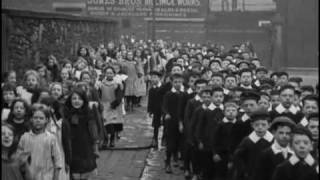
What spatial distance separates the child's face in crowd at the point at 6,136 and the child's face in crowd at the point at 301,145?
270 cm

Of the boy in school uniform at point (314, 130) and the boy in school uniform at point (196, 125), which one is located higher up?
the boy in school uniform at point (314, 130)

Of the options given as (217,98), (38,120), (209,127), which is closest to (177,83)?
(217,98)

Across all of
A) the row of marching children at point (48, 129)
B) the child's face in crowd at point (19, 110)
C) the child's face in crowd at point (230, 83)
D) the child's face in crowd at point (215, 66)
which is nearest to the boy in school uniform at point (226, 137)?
the row of marching children at point (48, 129)

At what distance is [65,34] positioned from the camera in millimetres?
22359

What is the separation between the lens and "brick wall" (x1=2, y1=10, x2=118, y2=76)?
15137 mm

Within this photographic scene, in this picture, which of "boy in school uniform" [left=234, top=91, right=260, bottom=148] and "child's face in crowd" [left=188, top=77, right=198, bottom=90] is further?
"child's face in crowd" [left=188, top=77, right=198, bottom=90]

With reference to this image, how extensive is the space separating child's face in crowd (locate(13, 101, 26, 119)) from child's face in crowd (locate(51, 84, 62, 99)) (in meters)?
1.79

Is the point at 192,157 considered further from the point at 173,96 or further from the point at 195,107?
the point at 173,96

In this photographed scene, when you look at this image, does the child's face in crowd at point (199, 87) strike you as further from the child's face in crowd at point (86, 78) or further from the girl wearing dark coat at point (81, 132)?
the girl wearing dark coat at point (81, 132)

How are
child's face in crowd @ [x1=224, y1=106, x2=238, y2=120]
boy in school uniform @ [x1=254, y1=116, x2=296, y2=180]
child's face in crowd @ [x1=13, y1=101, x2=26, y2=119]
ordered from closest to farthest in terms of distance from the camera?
boy in school uniform @ [x1=254, y1=116, x2=296, y2=180]
child's face in crowd @ [x1=13, y1=101, x2=26, y2=119]
child's face in crowd @ [x1=224, y1=106, x2=238, y2=120]

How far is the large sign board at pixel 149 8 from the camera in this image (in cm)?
4511

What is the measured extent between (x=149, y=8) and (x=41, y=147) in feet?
125

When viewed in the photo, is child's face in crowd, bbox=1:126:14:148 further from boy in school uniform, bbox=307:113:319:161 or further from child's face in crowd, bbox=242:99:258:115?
child's face in crowd, bbox=242:99:258:115

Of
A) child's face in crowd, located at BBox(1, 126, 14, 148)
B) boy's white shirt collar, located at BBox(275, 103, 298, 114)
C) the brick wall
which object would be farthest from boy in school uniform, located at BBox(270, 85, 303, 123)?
the brick wall
